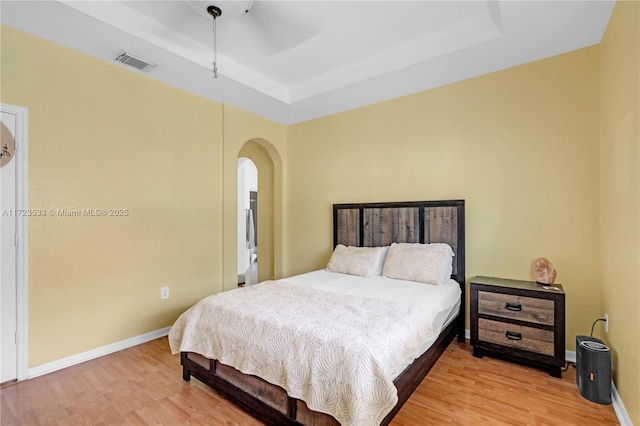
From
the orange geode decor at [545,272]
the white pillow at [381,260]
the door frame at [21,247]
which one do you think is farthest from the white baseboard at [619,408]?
the door frame at [21,247]

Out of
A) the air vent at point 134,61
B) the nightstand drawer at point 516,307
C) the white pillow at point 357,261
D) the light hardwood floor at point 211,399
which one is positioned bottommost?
the light hardwood floor at point 211,399

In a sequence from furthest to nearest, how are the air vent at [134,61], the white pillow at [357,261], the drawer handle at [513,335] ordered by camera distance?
1. the white pillow at [357,261]
2. the air vent at [134,61]
3. the drawer handle at [513,335]

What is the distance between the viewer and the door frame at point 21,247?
7.40 ft

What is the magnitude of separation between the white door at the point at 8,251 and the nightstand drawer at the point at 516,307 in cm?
363

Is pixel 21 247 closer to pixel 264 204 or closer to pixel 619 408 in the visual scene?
pixel 264 204

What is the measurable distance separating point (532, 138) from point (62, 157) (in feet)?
13.2

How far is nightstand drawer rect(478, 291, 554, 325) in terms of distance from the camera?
2326 millimetres

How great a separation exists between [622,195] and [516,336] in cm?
126

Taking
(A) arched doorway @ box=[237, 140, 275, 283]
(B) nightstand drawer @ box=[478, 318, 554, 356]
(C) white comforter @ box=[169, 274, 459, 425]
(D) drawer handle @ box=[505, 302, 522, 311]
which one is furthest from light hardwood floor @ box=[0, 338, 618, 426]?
(A) arched doorway @ box=[237, 140, 275, 283]

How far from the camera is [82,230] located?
258 centimetres

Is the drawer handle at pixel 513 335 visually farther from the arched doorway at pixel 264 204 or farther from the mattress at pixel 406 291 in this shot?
the arched doorway at pixel 264 204

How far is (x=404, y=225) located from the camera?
131 inches

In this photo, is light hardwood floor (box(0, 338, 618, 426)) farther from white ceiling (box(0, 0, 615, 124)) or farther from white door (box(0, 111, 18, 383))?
white ceiling (box(0, 0, 615, 124))

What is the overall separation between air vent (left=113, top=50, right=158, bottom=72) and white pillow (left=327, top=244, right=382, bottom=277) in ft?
8.54
